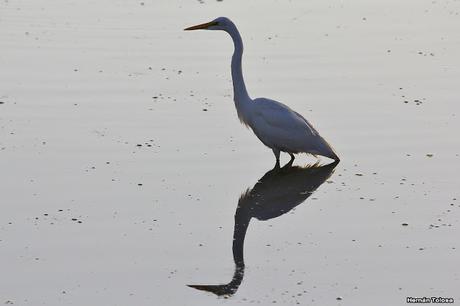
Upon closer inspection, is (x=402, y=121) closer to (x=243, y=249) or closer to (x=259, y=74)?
(x=259, y=74)

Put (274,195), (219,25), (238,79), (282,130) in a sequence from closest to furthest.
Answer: (274,195) < (282,130) < (238,79) < (219,25)

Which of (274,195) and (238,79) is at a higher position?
(238,79)

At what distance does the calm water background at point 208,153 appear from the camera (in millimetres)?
7621

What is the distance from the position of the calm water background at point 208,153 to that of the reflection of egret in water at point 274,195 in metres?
0.09

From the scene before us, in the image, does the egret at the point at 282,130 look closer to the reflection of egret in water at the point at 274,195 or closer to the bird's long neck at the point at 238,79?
the bird's long neck at the point at 238,79

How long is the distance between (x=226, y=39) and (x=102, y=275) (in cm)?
802

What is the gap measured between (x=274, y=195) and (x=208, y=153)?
1.10m

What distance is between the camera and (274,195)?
9.66 m

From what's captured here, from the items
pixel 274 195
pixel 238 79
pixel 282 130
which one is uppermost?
pixel 238 79

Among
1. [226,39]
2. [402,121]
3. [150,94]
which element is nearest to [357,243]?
[402,121]

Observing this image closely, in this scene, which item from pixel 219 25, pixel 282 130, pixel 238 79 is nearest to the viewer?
pixel 282 130

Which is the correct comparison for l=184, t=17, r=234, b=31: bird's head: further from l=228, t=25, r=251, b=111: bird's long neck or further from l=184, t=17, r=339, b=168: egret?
l=184, t=17, r=339, b=168: egret

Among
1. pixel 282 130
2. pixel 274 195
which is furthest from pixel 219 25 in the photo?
pixel 274 195

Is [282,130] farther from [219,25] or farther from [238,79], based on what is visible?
[219,25]
